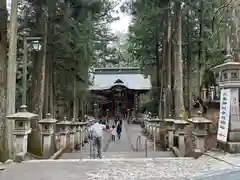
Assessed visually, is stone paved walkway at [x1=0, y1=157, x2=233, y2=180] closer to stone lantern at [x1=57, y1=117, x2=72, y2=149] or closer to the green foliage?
the green foliage

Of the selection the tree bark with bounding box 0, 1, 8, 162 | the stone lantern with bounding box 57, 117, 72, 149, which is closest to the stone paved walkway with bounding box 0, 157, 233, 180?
the tree bark with bounding box 0, 1, 8, 162

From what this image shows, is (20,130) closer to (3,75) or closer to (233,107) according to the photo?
(3,75)

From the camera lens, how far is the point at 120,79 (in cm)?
4497

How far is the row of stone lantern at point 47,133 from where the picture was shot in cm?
919

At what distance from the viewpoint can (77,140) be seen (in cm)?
1995

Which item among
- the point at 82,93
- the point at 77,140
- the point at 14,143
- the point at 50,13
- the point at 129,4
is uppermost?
the point at 129,4

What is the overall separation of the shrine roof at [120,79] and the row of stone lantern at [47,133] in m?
23.3

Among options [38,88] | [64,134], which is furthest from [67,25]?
[64,134]

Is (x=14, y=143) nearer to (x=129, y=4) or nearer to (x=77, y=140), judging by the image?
(x=77, y=140)

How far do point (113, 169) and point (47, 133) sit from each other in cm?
523

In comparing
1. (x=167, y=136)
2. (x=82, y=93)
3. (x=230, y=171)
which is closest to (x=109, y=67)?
(x=82, y=93)

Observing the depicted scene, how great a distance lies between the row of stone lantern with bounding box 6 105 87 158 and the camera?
30.1 feet

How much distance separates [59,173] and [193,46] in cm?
2228

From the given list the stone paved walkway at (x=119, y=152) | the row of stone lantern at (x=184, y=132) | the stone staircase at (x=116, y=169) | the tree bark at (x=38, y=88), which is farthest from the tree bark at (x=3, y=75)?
the row of stone lantern at (x=184, y=132)
